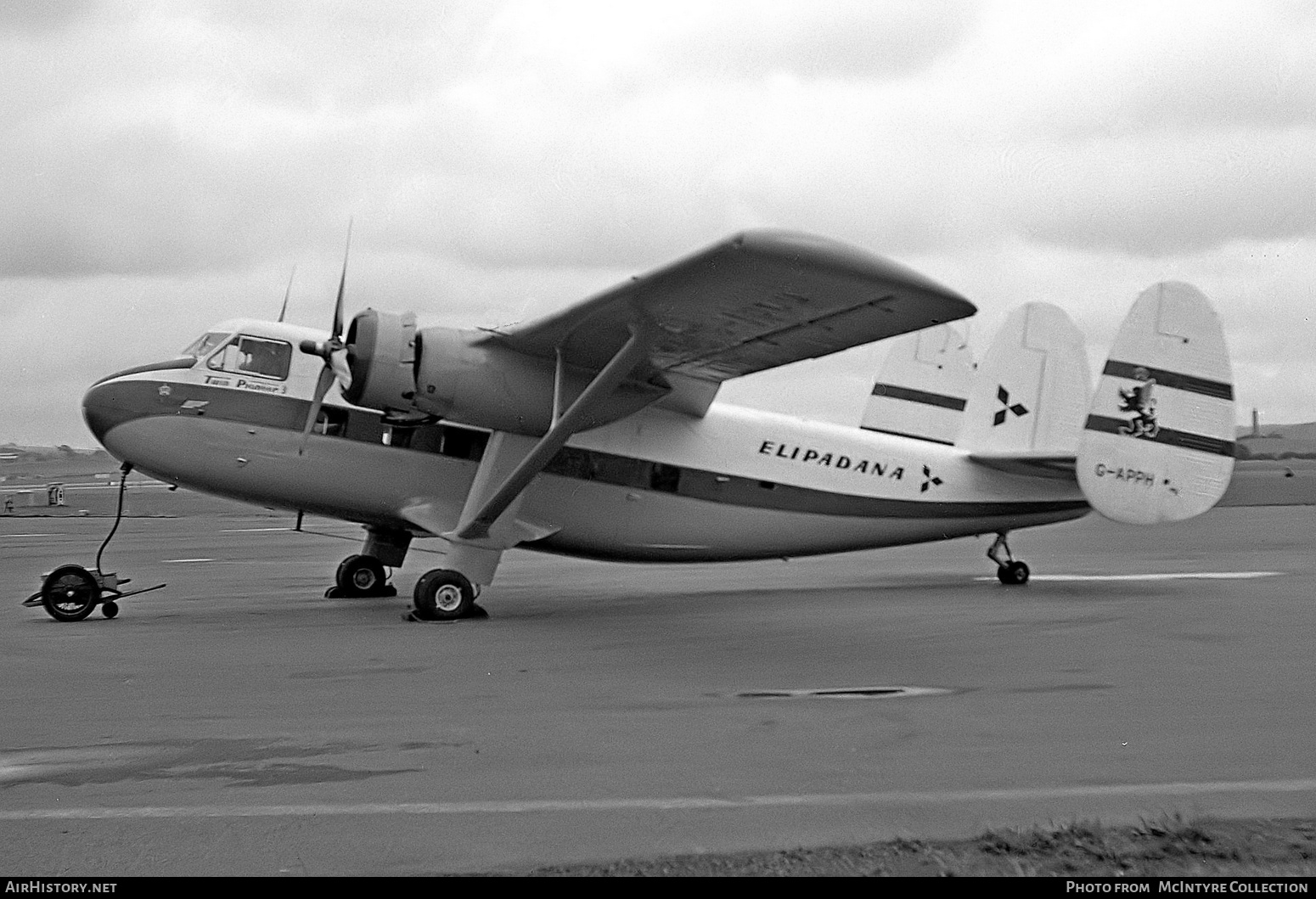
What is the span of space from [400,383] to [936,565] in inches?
522

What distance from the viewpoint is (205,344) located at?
15.5 metres

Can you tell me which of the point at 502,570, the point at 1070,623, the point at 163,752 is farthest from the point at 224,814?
the point at 502,570

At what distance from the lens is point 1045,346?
19.4 meters

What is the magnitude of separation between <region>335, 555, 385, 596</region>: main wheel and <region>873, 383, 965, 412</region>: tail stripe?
8.49 metres

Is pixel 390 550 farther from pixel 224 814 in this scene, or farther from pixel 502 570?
pixel 224 814

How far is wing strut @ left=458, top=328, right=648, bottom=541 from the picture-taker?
1299 cm

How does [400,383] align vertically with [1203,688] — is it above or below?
above

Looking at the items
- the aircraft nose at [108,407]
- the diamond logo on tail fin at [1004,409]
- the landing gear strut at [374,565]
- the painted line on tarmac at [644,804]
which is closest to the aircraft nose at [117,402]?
the aircraft nose at [108,407]

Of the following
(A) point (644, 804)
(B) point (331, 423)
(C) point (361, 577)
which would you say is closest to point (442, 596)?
(B) point (331, 423)

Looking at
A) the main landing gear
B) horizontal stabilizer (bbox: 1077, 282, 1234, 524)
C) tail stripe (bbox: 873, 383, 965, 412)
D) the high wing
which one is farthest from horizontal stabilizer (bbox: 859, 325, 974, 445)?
the main landing gear

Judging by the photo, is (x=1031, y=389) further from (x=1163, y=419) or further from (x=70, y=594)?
(x=70, y=594)

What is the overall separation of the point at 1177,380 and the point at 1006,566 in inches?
144

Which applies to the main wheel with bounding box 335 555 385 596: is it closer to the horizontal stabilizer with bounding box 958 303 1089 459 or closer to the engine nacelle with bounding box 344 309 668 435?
the engine nacelle with bounding box 344 309 668 435

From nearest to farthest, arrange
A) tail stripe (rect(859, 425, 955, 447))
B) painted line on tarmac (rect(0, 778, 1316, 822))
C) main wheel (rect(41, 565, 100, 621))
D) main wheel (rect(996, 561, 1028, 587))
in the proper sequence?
painted line on tarmac (rect(0, 778, 1316, 822)) < main wheel (rect(41, 565, 100, 621)) < main wheel (rect(996, 561, 1028, 587)) < tail stripe (rect(859, 425, 955, 447))
